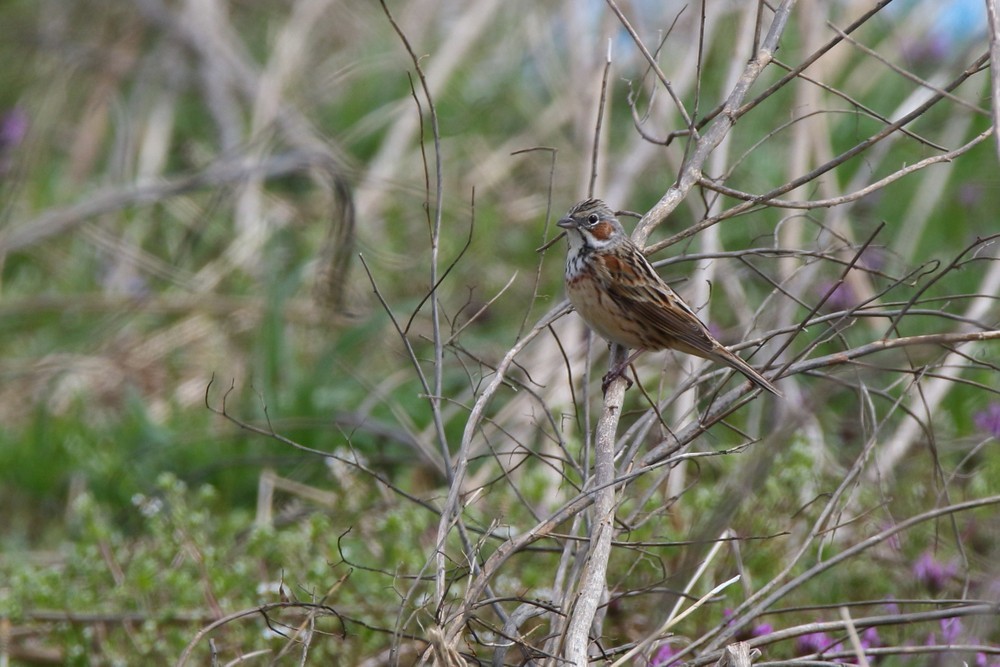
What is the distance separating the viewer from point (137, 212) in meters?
7.78

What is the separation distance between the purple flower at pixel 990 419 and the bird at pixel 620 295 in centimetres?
157

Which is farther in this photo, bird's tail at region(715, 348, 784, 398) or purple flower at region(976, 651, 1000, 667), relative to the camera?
purple flower at region(976, 651, 1000, 667)

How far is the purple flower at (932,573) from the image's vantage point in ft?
13.4

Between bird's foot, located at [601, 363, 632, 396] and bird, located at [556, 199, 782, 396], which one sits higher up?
bird, located at [556, 199, 782, 396]

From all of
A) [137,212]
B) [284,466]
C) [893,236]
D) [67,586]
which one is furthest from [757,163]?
[67,586]

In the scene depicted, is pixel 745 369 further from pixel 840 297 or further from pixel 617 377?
pixel 840 297

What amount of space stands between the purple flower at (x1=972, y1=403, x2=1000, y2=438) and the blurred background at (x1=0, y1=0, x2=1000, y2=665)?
0.02 metres

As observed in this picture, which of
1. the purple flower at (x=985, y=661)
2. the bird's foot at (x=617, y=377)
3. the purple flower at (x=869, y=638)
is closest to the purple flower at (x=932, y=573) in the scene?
the purple flower at (x=869, y=638)

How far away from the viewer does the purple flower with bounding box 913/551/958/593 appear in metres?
4.09

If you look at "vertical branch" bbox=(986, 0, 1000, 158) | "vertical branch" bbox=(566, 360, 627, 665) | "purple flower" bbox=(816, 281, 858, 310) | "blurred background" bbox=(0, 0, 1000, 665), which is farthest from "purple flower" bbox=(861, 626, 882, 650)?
"purple flower" bbox=(816, 281, 858, 310)

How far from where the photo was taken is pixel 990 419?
4.96 meters

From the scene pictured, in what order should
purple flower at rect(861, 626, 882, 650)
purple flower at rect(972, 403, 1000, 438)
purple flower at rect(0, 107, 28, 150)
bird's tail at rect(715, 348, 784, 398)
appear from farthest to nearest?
purple flower at rect(0, 107, 28, 150) → purple flower at rect(972, 403, 1000, 438) → purple flower at rect(861, 626, 882, 650) → bird's tail at rect(715, 348, 784, 398)

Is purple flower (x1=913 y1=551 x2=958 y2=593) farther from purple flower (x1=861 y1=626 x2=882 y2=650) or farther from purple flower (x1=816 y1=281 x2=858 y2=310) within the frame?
purple flower (x1=816 y1=281 x2=858 y2=310)

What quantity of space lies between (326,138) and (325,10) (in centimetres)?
212
